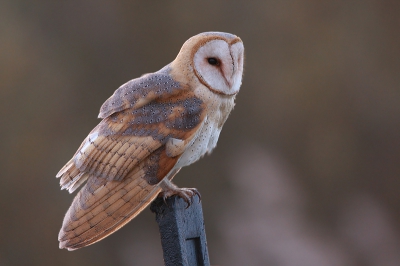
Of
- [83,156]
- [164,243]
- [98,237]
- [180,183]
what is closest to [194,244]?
[164,243]

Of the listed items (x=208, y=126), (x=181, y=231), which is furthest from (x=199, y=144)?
(x=181, y=231)

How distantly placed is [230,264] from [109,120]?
2.59 meters

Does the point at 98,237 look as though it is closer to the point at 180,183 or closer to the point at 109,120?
the point at 109,120

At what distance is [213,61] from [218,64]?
0.6 inches

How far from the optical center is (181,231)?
131cm

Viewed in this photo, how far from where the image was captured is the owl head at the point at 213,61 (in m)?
1.46

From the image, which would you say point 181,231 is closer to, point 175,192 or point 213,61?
point 175,192

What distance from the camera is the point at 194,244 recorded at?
139cm

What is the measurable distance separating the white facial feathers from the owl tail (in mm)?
301

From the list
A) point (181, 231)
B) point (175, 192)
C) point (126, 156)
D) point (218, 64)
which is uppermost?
point (218, 64)

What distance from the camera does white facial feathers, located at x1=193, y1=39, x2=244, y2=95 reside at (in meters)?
1.46

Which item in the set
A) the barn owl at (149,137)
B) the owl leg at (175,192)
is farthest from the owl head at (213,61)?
the owl leg at (175,192)

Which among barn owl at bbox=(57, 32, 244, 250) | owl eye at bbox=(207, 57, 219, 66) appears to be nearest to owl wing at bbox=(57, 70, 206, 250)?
barn owl at bbox=(57, 32, 244, 250)

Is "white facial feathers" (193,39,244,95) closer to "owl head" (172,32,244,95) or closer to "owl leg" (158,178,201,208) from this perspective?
"owl head" (172,32,244,95)
